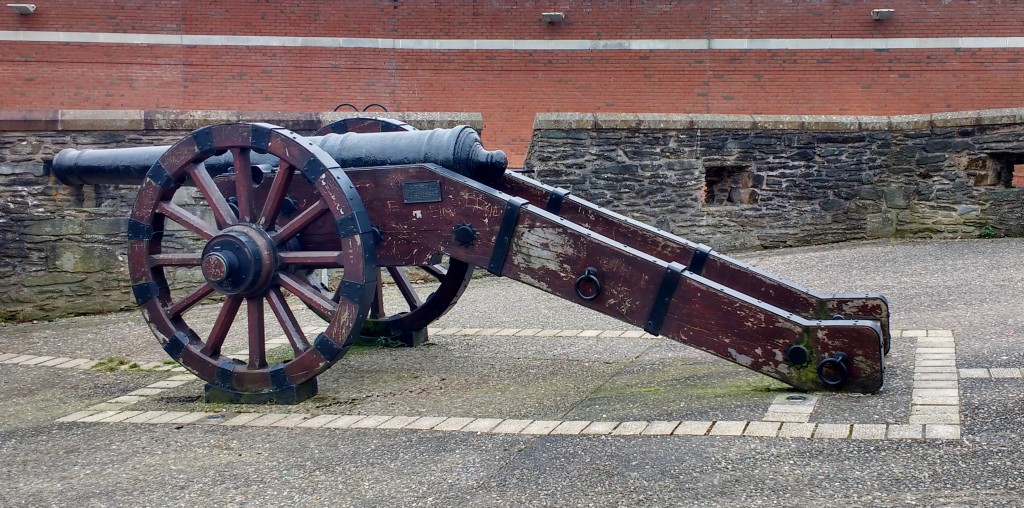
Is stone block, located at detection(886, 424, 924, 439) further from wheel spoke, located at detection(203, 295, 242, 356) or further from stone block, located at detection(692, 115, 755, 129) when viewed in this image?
stone block, located at detection(692, 115, 755, 129)

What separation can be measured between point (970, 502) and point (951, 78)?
16.5 metres

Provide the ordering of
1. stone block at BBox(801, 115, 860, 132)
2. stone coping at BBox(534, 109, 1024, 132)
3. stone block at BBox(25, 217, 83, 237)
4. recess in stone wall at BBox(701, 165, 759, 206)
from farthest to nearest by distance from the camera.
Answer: recess in stone wall at BBox(701, 165, 759, 206) < stone block at BBox(801, 115, 860, 132) < stone coping at BBox(534, 109, 1024, 132) < stone block at BBox(25, 217, 83, 237)

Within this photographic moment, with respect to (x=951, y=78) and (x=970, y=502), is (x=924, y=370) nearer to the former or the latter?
(x=970, y=502)

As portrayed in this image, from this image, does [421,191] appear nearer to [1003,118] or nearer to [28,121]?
[28,121]

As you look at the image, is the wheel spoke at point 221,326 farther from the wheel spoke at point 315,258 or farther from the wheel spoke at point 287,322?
the wheel spoke at point 315,258

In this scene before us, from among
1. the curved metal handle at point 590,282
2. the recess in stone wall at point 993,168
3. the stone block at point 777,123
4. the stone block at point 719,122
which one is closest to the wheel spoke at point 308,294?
the curved metal handle at point 590,282

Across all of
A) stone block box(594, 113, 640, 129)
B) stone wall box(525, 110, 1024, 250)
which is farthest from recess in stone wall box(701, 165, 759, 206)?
stone block box(594, 113, 640, 129)

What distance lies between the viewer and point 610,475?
12.0 ft

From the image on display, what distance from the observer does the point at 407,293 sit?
6.89m

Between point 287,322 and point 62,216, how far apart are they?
4261 millimetres

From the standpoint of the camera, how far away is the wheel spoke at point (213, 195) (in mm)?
5301

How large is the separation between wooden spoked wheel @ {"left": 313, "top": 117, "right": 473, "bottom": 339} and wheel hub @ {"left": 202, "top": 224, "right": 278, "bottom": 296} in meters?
1.26

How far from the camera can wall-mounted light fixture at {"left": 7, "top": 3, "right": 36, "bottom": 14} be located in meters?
17.4

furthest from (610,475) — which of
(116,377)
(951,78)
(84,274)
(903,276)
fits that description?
(951,78)
